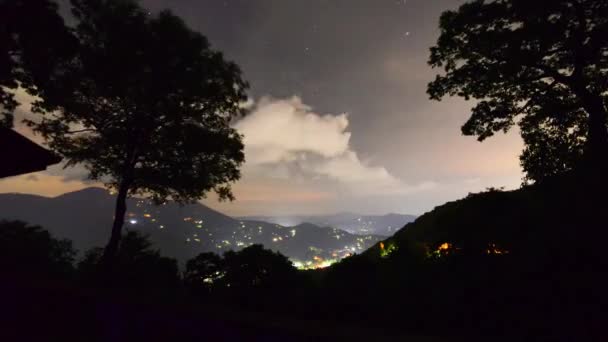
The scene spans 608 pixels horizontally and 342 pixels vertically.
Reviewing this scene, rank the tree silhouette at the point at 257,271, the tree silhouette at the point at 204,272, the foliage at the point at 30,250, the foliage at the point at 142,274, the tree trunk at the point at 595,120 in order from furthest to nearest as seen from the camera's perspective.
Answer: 1. the foliage at the point at 30,250
2. the tree trunk at the point at 595,120
3. the foliage at the point at 142,274
4. the tree silhouette at the point at 204,272
5. the tree silhouette at the point at 257,271

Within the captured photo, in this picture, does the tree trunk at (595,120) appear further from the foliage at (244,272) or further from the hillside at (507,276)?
the foliage at (244,272)

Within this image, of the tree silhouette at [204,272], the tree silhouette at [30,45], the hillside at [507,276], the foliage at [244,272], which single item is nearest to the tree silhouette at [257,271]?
the foliage at [244,272]

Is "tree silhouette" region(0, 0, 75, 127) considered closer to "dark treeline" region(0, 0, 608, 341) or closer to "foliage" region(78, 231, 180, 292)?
"dark treeline" region(0, 0, 608, 341)

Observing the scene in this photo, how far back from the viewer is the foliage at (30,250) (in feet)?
46.5

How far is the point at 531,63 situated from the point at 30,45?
19544 mm

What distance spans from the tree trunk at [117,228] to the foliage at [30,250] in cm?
210

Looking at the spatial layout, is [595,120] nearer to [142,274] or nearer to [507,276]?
[507,276]

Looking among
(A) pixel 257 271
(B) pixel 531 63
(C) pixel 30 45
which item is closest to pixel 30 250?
(C) pixel 30 45

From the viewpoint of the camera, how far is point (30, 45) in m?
10.7

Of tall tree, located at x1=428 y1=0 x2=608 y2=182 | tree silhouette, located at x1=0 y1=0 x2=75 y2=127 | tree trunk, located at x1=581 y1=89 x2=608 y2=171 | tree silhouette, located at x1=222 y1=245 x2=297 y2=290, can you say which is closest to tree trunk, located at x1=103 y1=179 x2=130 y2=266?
tree silhouette, located at x1=0 y1=0 x2=75 y2=127

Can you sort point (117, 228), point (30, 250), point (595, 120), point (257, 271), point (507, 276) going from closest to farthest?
1. point (507, 276)
2. point (257, 271)
3. point (595, 120)
4. point (117, 228)
5. point (30, 250)

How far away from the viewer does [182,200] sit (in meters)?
17.5

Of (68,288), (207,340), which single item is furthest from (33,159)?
(207,340)

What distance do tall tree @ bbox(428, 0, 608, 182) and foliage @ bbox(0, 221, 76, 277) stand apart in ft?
66.7
